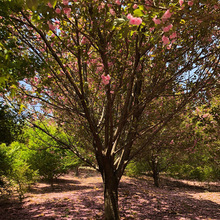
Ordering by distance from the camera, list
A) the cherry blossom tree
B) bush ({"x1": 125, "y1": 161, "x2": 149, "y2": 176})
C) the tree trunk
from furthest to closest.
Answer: bush ({"x1": 125, "y1": 161, "x2": 149, "y2": 176}), the tree trunk, the cherry blossom tree

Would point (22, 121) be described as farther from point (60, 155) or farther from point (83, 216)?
point (60, 155)

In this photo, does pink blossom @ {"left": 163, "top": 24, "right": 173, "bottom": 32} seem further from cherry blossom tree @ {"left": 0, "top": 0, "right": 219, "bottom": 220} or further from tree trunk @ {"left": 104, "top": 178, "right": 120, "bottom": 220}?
tree trunk @ {"left": 104, "top": 178, "right": 120, "bottom": 220}

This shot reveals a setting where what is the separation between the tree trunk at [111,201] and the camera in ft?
15.1

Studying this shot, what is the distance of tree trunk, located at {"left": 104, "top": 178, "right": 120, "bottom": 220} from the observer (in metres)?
4.60

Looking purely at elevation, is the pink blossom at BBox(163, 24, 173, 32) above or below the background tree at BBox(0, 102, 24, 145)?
above

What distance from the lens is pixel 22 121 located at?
6.26m

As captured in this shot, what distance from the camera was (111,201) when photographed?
467 cm

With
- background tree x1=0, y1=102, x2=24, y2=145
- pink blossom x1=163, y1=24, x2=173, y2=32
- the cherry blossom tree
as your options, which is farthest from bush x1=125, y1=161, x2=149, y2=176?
pink blossom x1=163, y1=24, x2=173, y2=32

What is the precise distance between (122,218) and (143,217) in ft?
2.36

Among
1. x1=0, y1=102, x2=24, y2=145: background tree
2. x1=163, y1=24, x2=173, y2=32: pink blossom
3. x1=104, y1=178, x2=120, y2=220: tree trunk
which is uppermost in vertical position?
x1=163, y1=24, x2=173, y2=32: pink blossom

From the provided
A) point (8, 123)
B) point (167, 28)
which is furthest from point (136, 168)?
point (167, 28)

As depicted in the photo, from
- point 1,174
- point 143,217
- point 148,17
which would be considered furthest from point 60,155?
point 148,17

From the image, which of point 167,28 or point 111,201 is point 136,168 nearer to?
point 111,201

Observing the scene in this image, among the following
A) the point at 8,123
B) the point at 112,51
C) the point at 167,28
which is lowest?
the point at 8,123
